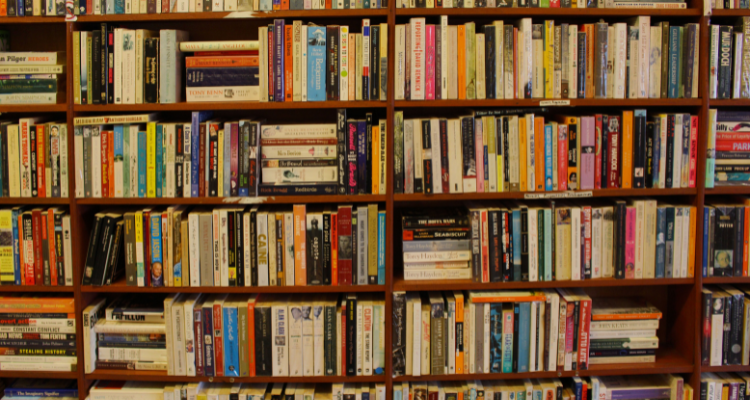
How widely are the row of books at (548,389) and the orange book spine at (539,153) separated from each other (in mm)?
790

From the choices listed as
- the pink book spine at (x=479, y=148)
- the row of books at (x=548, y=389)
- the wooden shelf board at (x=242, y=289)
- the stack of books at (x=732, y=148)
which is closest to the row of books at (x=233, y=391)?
the row of books at (x=548, y=389)

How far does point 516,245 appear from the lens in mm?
2166

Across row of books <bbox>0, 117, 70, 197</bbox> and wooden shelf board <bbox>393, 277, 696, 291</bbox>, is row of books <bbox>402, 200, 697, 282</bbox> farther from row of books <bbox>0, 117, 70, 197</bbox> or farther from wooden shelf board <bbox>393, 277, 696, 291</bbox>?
row of books <bbox>0, 117, 70, 197</bbox>

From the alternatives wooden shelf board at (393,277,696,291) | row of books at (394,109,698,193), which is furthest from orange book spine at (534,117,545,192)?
wooden shelf board at (393,277,696,291)

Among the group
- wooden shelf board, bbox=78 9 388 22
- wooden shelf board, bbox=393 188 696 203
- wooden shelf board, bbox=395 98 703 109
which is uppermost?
wooden shelf board, bbox=78 9 388 22

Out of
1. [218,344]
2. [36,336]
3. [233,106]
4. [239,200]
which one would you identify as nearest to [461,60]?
[233,106]

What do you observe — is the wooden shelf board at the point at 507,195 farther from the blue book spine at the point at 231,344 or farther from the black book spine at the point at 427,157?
the blue book spine at the point at 231,344

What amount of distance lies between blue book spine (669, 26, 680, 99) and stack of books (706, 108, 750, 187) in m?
0.22

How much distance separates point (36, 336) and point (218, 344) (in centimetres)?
72

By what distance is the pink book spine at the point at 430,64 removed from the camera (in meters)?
2.08

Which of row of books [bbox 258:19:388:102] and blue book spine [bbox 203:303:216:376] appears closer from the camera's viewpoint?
row of books [bbox 258:19:388:102]

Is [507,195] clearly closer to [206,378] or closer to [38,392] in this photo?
[206,378]

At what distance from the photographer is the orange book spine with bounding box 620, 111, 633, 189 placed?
212 centimetres

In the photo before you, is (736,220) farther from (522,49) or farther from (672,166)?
(522,49)
